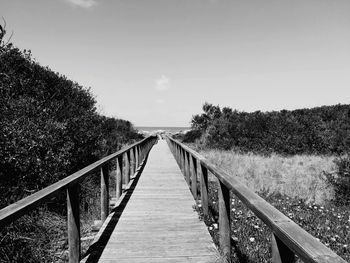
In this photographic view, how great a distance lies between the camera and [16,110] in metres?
7.23

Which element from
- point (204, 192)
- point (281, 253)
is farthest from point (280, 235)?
point (204, 192)

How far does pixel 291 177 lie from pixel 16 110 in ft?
31.3

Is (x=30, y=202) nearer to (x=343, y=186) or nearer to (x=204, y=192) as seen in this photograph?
(x=204, y=192)

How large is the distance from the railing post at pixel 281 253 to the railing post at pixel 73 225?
6.81 ft

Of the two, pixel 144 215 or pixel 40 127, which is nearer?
pixel 144 215

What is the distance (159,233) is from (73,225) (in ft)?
5.11

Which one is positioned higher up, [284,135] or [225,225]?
[284,135]

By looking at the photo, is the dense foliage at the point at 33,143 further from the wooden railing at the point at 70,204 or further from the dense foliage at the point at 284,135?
the dense foliage at the point at 284,135

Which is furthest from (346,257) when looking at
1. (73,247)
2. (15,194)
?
(15,194)

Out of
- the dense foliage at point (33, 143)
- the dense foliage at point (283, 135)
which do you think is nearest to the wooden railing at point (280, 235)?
the dense foliage at point (33, 143)

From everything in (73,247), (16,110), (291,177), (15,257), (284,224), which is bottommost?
(291,177)

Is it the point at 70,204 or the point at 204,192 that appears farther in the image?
the point at 204,192

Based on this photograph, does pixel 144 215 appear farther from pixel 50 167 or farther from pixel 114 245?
pixel 50 167

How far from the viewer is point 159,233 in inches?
174
